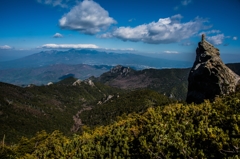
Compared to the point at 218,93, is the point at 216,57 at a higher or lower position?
higher

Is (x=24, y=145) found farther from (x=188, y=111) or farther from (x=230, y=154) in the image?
(x=230, y=154)

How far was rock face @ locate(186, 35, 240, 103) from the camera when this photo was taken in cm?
6344

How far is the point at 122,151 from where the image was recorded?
30.0m

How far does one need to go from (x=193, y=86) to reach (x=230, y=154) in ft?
179

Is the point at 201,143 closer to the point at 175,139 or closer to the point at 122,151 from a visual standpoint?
the point at 175,139

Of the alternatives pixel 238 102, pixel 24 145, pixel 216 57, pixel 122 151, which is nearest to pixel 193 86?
pixel 216 57

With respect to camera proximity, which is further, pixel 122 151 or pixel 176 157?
pixel 122 151

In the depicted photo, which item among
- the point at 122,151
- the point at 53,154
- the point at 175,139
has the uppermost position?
the point at 175,139

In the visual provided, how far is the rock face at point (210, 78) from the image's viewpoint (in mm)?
63438

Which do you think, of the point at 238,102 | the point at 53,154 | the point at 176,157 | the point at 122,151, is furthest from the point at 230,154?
the point at 53,154

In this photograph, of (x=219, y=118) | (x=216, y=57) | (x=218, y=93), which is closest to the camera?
(x=219, y=118)

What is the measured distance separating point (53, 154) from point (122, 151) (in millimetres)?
18593

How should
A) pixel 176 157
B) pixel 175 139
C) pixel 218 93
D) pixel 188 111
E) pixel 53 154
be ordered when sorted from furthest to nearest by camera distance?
pixel 218 93 → pixel 53 154 → pixel 188 111 → pixel 175 139 → pixel 176 157

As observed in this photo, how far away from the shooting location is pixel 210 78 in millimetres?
65812
